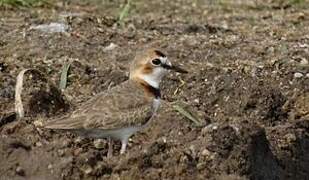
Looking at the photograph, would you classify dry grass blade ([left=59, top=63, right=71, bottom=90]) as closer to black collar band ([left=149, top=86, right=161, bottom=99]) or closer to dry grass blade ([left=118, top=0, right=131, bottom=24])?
black collar band ([left=149, top=86, right=161, bottom=99])

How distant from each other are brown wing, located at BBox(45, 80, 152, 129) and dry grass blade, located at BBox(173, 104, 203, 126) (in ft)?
1.91

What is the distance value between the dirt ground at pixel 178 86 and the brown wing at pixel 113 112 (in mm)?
229

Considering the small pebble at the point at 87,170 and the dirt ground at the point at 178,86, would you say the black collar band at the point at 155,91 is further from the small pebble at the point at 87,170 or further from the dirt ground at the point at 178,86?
the small pebble at the point at 87,170

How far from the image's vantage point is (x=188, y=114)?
29.2ft

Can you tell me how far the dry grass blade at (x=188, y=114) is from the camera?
28.7ft

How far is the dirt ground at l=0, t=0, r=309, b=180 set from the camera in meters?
7.93

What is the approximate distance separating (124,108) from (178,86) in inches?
77.9

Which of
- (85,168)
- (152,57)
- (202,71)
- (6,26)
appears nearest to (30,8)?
(6,26)

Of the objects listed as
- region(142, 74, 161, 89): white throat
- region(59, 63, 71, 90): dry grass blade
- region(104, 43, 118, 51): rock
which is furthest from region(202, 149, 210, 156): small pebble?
region(104, 43, 118, 51): rock

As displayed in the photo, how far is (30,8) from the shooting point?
44.4 ft

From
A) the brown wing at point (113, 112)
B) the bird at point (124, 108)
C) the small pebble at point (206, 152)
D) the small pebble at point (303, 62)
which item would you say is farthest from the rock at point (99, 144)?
the small pebble at point (303, 62)

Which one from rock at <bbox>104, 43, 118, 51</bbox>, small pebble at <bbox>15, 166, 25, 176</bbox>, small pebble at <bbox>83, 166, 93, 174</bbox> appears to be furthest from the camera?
rock at <bbox>104, 43, 118, 51</bbox>

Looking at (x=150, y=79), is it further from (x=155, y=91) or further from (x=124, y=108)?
(x=124, y=108)

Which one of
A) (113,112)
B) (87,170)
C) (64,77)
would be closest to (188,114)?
(113,112)
